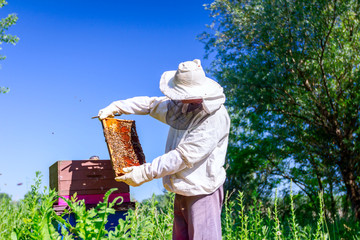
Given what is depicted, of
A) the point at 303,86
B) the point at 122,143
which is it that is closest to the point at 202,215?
the point at 122,143

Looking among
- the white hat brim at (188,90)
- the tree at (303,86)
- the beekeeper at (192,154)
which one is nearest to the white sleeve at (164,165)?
the beekeeper at (192,154)

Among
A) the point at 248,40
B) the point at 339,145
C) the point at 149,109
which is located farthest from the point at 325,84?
the point at 149,109

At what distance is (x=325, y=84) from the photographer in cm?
896

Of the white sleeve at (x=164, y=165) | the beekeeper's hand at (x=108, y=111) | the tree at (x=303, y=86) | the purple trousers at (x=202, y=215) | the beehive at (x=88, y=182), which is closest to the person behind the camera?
the white sleeve at (x=164, y=165)

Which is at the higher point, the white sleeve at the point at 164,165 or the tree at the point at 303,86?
the tree at the point at 303,86

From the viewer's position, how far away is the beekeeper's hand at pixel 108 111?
10.7 ft

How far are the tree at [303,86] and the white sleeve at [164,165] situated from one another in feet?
21.0

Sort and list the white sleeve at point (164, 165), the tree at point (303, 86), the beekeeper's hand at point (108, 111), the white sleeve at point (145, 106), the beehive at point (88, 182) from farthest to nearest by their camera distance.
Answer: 1. the tree at point (303, 86)
2. the beehive at point (88, 182)
3. the white sleeve at point (145, 106)
4. the beekeeper's hand at point (108, 111)
5. the white sleeve at point (164, 165)

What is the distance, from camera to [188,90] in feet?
10.1

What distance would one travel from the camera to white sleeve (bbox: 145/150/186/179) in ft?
9.59

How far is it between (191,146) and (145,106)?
0.69m

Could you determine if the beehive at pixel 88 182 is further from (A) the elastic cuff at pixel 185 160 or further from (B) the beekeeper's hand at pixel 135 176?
(A) the elastic cuff at pixel 185 160

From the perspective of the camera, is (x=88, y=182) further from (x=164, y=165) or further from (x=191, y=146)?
(x=191, y=146)

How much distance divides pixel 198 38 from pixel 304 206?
5703 mm
